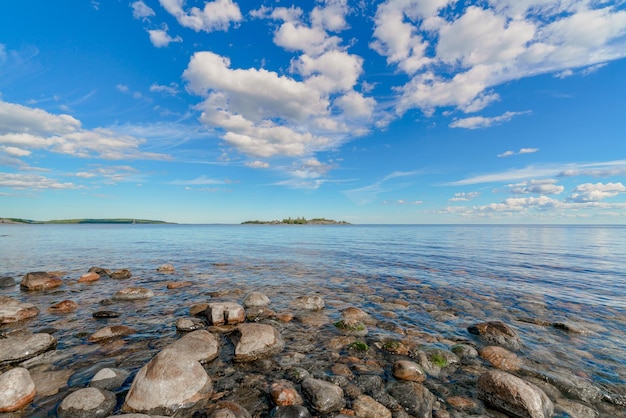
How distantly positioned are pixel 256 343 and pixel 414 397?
4.35 meters

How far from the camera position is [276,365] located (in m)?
7.06

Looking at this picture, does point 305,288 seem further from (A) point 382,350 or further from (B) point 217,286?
(A) point 382,350

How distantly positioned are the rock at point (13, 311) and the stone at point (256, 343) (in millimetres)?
8691

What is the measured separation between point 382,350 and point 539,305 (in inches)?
396

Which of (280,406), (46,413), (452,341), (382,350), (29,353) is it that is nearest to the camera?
(46,413)

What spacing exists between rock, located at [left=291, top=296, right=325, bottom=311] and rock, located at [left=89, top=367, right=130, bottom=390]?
22.1 feet

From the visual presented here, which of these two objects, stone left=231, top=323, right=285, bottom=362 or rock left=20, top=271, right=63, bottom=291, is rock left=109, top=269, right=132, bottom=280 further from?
stone left=231, top=323, right=285, bottom=362

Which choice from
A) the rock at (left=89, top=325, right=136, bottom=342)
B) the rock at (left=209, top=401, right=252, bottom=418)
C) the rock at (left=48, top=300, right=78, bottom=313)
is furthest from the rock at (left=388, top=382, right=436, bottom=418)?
the rock at (left=48, top=300, right=78, bottom=313)

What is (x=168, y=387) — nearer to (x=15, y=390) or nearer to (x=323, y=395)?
(x=15, y=390)

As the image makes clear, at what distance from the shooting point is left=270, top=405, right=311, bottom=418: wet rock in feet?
16.8

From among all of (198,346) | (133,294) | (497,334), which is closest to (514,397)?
(497,334)

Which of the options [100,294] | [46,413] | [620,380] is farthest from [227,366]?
[100,294]

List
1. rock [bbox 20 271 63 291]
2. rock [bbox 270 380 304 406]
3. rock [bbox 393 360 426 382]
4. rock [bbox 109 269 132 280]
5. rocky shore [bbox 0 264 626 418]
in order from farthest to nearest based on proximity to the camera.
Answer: rock [bbox 109 269 132 280], rock [bbox 20 271 63 291], rock [bbox 393 360 426 382], rock [bbox 270 380 304 406], rocky shore [bbox 0 264 626 418]

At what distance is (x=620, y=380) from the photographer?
262 inches
